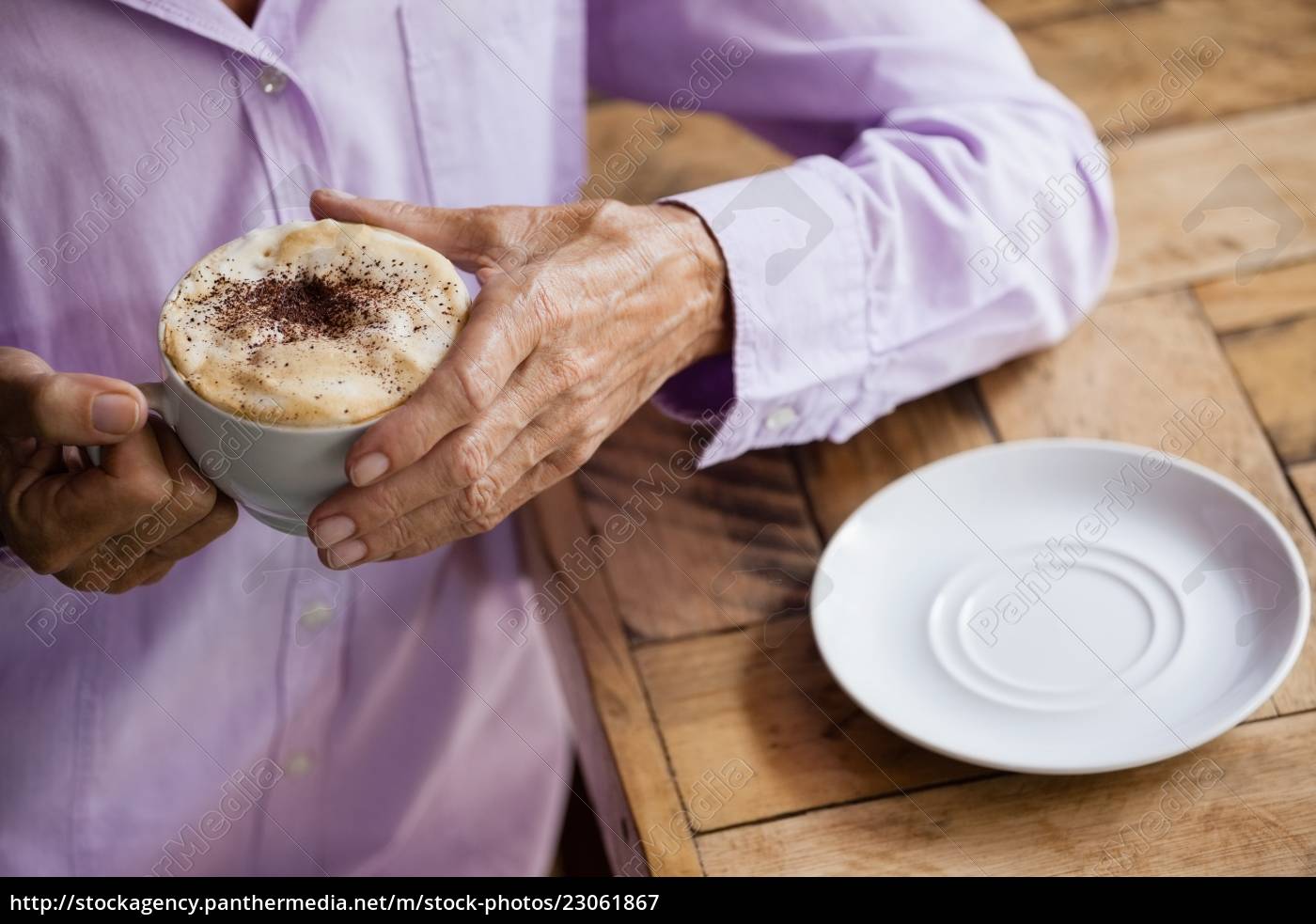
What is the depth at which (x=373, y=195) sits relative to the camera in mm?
955

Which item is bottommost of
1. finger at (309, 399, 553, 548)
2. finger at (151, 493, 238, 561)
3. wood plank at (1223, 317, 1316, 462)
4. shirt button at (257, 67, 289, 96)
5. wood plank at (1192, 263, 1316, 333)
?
wood plank at (1223, 317, 1316, 462)

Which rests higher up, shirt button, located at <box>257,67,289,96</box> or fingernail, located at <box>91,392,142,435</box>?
shirt button, located at <box>257,67,289,96</box>

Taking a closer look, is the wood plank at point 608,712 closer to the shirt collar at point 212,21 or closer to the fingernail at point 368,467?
the fingernail at point 368,467

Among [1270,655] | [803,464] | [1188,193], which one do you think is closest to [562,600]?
[803,464]

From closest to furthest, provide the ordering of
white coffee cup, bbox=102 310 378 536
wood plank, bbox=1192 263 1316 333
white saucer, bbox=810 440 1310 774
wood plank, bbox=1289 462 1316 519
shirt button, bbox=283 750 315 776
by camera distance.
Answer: white coffee cup, bbox=102 310 378 536 < white saucer, bbox=810 440 1310 774 < wood plank, bbox=1289 462 1316 519 < wood plank, bbox=1192 263 1316 333 < shirt button, bbox=283 750 315 776

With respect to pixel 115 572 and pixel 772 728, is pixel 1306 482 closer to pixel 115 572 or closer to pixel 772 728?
pixel 772 728

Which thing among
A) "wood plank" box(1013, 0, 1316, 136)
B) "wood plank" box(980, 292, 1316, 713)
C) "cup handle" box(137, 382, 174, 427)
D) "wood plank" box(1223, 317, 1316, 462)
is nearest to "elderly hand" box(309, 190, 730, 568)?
"cup handle" box(137, 382, 174, 427)

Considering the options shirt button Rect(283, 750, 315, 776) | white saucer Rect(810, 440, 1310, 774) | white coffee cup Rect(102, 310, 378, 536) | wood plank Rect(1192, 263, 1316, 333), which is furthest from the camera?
shirt button Rect(283, 750, 315, 776)

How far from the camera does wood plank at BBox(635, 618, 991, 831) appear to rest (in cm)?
74

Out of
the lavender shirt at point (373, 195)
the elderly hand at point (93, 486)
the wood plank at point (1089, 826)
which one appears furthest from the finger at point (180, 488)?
the wood plank at point (1089, 826)

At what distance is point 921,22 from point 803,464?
1.25ft

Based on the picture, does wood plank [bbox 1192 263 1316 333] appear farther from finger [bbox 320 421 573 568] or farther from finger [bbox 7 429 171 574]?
finger [bbox 7 429 171 574]

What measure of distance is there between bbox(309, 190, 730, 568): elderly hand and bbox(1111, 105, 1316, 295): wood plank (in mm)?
411

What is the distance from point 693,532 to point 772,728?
18cm
